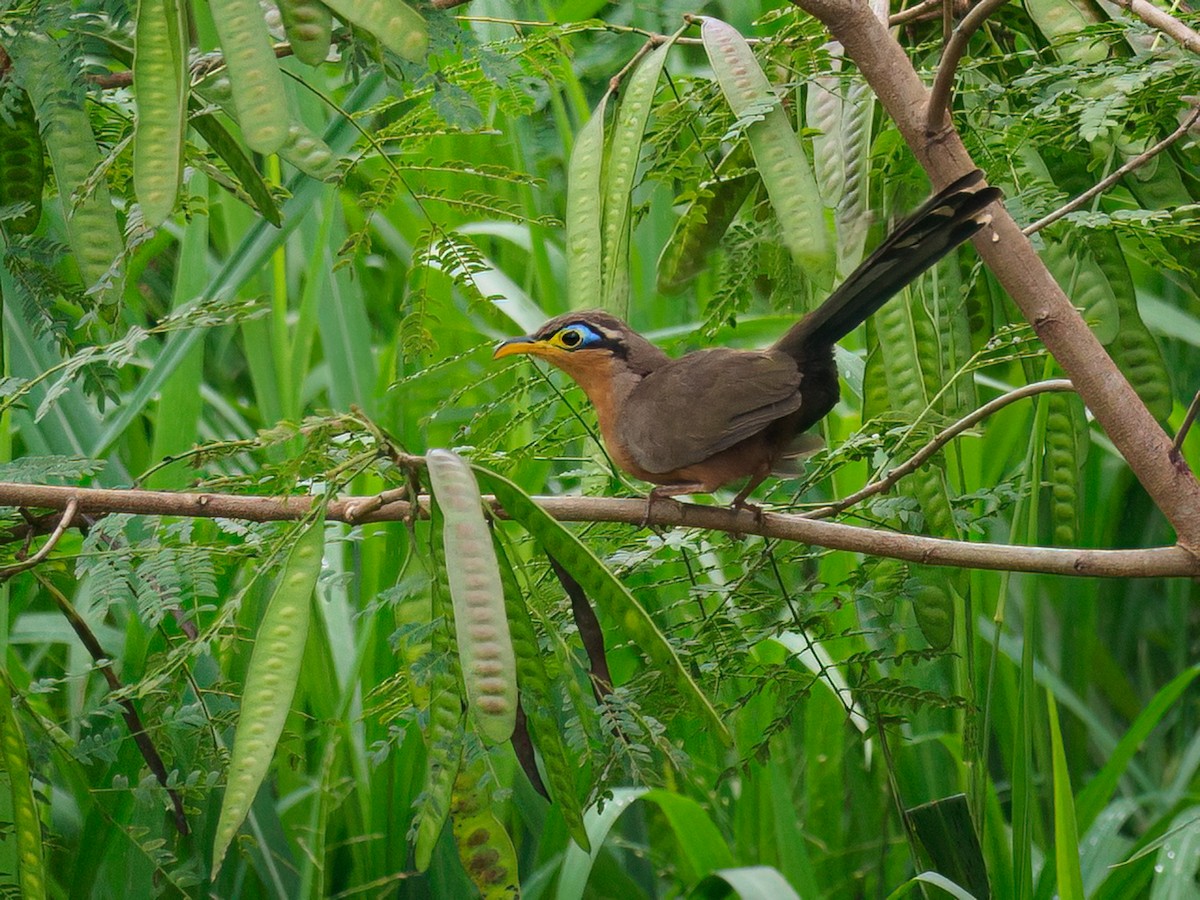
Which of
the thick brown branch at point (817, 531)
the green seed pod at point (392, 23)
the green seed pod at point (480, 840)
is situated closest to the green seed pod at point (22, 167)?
the thick brown branch at point (817, 531)

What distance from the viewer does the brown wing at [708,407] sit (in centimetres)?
207

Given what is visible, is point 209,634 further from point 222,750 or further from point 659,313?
point 659,313

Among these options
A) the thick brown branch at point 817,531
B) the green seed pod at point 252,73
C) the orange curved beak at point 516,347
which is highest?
the green seed pod at point 252,73

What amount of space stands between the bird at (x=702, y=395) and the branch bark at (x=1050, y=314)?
427mm

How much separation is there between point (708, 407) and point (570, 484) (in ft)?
4.41

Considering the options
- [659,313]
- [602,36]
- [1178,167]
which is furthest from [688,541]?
[602,36]

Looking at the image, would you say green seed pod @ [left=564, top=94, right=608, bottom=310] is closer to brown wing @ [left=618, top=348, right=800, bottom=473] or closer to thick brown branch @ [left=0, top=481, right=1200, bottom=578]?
thick brown branch @ [left=0, top=481, right=1200, bottom=578]

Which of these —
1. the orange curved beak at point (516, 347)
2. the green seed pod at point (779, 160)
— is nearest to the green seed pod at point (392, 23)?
the green seed pod at point (779, 160)

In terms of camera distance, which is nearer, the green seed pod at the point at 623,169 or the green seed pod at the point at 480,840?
the green seed pod at the point at 480,840

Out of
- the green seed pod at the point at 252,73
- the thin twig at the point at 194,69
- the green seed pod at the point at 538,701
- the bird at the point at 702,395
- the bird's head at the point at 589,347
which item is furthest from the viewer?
the bird's head at the point at 589,347

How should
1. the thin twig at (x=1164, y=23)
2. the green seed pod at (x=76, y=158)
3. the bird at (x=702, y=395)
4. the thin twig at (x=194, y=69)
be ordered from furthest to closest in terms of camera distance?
the bird at (x=702, y=395) < the thin twig at (x=194, y=69) < the thin twig at (x=1164, y=23) < the green seed pod at (x=76, y=158)

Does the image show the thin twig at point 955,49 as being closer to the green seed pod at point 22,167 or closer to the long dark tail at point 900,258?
the long dark tail at point 900,258

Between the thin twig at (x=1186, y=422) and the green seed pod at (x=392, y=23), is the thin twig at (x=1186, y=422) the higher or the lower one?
the lower one

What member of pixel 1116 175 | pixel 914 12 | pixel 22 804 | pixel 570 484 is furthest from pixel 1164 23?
pixel 570 484
